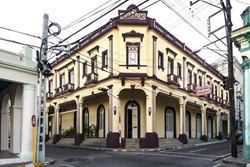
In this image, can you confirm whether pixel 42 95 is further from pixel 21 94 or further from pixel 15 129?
pixel 15 129

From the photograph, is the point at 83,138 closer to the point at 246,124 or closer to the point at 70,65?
the point at 70,65

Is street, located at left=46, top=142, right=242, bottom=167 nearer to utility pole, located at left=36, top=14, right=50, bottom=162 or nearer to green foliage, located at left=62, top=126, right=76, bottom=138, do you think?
utility pole, located at left=36, top=14, right=50, bottom=162

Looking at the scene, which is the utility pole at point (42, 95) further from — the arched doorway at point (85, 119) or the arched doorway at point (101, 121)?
the arched doorway at point (85, 119)

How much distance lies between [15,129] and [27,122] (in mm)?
2134

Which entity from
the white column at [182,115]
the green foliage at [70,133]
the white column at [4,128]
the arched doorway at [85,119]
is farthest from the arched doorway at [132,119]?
the white column at [4,128]

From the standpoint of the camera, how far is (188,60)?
3522cm

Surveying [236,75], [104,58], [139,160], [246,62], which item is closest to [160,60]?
[104,58]

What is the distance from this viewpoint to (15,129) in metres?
19.3

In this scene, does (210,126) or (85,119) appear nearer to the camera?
(85,119)

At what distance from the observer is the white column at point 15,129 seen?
19266mm

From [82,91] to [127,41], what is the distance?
23.9 feet

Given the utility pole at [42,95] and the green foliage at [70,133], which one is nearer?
the utility pole at [42,95]

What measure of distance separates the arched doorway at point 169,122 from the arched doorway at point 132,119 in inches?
182

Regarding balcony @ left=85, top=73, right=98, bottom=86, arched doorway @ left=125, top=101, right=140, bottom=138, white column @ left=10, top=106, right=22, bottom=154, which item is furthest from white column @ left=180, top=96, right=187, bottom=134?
white column @ left=10, top=106, right=22, bottom=154
